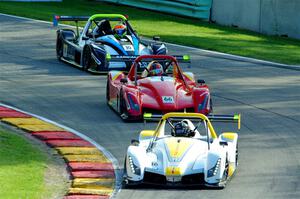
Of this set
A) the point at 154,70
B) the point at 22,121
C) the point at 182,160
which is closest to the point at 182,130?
the point at 182,160

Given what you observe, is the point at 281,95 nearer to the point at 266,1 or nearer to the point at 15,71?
the point at 15,71

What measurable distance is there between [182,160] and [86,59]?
480 inches

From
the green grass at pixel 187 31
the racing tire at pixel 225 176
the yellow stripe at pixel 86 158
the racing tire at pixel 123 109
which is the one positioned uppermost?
the racing tire at pixel 225 176

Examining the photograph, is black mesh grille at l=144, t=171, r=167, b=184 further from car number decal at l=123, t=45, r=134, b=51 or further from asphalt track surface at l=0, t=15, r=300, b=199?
car number decal at l=123, t=45, r=134, b=51

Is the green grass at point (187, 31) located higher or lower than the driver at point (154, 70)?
lower

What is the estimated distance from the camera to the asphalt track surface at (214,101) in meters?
15.8

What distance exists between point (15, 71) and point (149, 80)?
706 cm

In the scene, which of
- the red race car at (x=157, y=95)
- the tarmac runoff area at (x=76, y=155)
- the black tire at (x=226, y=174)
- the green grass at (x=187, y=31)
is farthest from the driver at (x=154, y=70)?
the green grass at (x=187, y=31)

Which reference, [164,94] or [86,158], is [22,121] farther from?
[86,158]

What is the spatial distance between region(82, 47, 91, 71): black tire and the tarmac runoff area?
17.1 feet

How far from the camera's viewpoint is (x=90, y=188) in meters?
15.5

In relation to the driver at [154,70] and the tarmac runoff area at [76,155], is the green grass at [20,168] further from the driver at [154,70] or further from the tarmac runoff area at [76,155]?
the driver at [154,70]

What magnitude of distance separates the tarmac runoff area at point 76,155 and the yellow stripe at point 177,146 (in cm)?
108

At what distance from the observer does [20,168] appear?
54.4ft
